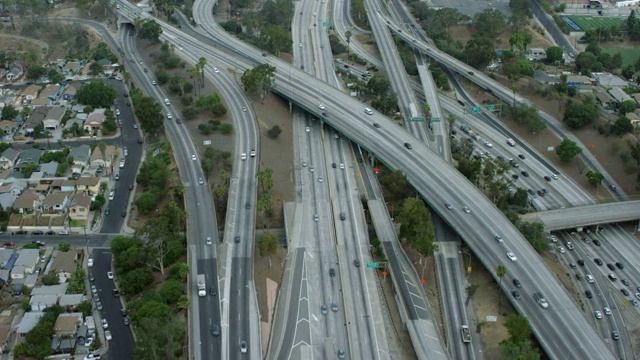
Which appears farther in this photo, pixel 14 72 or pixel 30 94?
pixel 14 72

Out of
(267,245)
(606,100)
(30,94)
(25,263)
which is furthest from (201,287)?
(606,100)

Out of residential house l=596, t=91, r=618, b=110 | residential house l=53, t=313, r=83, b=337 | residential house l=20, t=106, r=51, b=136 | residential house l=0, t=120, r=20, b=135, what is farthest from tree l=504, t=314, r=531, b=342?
residential house l=0, t=120, r=20, b=135

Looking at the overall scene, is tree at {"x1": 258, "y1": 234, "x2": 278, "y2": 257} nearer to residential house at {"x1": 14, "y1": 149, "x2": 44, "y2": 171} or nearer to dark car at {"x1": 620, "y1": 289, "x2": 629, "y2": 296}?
dark car at {"x1": 620, "y1": 289, "x2": 629, "y2": 296}

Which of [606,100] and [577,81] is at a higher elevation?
[577,81]

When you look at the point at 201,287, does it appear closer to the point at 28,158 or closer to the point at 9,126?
the point at 28,158

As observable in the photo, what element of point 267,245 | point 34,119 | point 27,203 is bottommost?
point 267,245

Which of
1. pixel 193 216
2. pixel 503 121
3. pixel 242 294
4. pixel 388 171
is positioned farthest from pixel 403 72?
pixel 242 294
